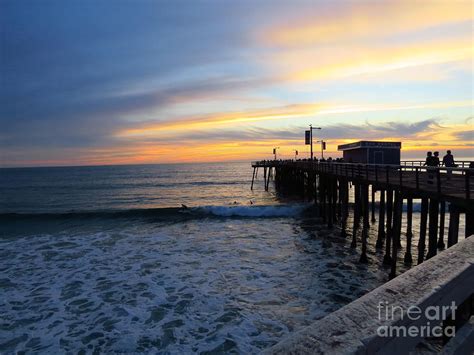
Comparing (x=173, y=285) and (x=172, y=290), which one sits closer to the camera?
(x=172, y=290)

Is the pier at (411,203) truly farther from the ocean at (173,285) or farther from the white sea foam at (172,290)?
the white sea foam at (172,290)

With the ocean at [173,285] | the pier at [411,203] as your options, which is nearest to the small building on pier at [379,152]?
the pier at [411,203]

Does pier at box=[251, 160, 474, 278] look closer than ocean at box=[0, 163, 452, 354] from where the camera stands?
No

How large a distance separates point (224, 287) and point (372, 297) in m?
11.2

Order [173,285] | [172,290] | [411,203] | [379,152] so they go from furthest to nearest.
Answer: [379,152] → [411,203] → [173,285] → [172,290]

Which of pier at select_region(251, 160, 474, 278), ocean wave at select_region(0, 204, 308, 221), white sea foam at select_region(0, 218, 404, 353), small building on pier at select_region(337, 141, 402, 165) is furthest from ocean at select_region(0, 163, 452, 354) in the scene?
small building on pier at select_region(337, 141, 402, 165)

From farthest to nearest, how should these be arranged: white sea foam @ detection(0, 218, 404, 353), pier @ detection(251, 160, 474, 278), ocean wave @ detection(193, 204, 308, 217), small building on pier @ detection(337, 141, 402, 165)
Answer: small building on pier @ detection(337, 141, 402, 165), ocean wave @ detection(193, 204, 308, 217), pier @ detection(251, 160, 474, 278), white sea foam @ detection(0, 218, 404, 353)

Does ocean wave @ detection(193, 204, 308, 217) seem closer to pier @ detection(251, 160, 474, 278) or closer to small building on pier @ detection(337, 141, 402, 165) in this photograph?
pier @ detection(251, 160, 474, 278)

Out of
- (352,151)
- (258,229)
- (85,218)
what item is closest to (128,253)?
(258,229)

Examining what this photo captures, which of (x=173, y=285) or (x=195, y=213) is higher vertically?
(x=173, y=285)

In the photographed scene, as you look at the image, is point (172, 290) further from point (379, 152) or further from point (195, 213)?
point (379, 152)

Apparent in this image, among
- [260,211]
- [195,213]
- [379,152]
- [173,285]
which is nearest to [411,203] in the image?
[173,285]

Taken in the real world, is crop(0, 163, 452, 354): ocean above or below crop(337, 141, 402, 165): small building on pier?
below

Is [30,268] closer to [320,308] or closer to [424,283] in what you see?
[320,308]
